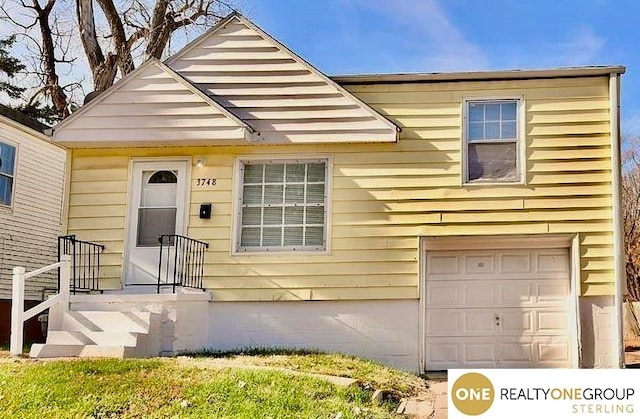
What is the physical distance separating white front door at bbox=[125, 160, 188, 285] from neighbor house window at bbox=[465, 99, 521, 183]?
14.1 feet

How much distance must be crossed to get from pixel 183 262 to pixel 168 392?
143 inches

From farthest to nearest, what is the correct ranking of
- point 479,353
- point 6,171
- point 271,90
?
1. point 6,171
2. point 271,90
3. point 479,353

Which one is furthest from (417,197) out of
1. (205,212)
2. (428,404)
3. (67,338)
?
(67,338)

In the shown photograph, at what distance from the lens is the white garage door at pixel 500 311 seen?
9.98m

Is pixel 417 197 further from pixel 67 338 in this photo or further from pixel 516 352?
pixel 67 338

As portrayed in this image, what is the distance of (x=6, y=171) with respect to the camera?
565 inches

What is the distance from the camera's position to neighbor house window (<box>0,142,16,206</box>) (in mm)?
14211

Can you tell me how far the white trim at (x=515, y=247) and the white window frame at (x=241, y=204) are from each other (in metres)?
1.41

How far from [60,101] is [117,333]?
47.7 feet

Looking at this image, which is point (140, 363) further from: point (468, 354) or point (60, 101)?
point (60, 101)

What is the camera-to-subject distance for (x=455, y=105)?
406 inches

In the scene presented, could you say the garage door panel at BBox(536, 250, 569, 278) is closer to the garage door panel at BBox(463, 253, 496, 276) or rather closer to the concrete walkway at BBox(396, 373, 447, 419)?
the garage door panel at BBox(463, 253, 496, 276)

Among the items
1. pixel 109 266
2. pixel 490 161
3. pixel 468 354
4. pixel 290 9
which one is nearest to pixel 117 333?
pixel 109 266
